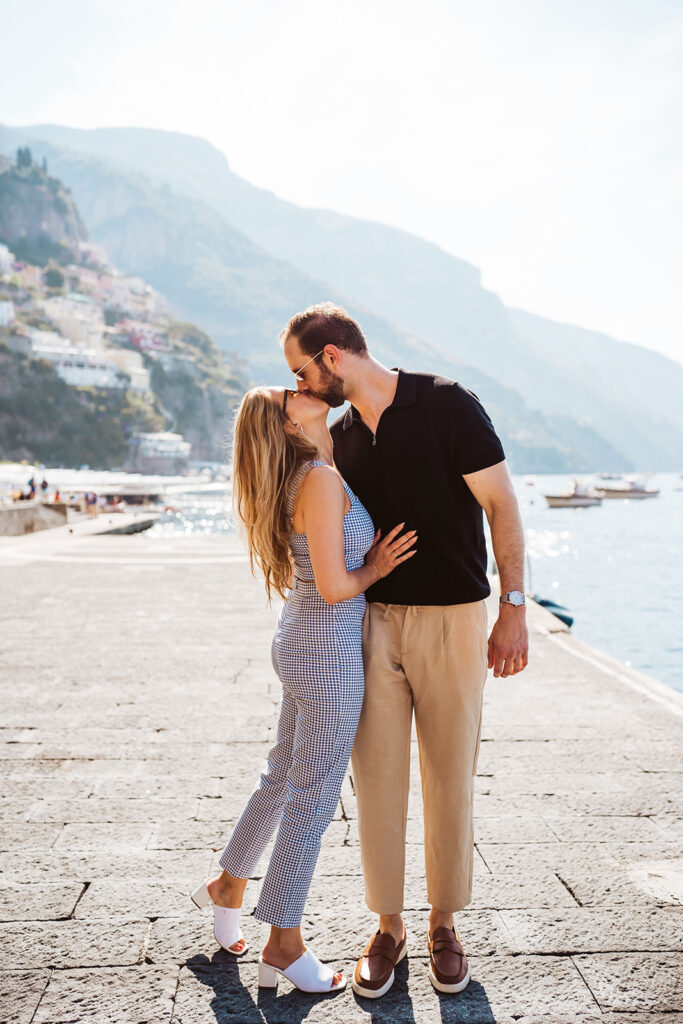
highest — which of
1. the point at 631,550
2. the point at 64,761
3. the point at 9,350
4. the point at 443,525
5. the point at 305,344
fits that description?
the point at 9,350

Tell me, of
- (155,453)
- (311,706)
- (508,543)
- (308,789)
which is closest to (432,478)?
(508,543)

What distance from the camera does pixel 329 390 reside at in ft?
7.36

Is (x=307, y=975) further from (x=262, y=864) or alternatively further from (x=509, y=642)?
(x=509, y=642)

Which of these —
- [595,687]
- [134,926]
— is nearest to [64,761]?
[134,926]

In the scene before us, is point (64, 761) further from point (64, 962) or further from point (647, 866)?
point (647, 866)

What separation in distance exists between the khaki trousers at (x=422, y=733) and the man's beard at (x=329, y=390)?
582mm

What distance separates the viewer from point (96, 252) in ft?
519

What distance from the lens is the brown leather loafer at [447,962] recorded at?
2.15 metres

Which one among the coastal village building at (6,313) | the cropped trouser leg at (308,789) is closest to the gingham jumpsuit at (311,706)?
the cropped trouser leg at (308,789)

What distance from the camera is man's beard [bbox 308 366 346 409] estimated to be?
2.24 meters

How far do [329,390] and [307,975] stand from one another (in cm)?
150

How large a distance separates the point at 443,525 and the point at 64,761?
244 cm

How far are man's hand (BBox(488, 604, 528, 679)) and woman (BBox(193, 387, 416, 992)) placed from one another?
361 millimetres

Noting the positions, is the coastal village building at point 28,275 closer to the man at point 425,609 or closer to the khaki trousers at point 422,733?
the man at point 425,609
